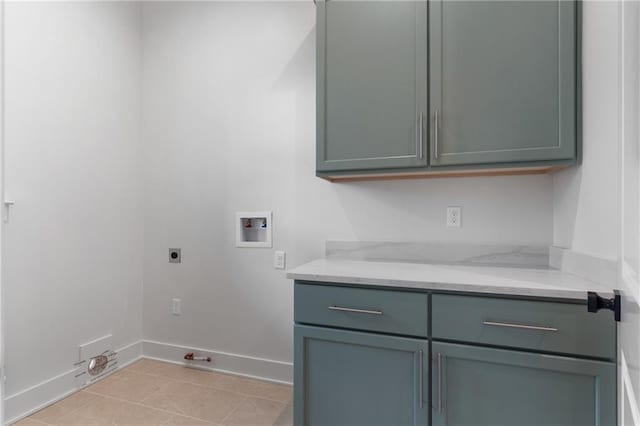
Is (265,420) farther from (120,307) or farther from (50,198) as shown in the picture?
(50,198)

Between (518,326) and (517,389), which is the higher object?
(518,326)

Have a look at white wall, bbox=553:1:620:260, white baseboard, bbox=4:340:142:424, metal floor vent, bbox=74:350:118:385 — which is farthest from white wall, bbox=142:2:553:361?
white baseboard, bbox=4:340:142:424

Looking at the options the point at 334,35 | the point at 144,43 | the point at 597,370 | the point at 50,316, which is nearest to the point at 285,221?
the point at 334,35

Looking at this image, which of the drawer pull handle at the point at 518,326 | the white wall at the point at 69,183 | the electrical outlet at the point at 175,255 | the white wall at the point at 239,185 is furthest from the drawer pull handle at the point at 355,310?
the white wall at the point at 69,183

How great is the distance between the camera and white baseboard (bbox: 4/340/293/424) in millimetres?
1838

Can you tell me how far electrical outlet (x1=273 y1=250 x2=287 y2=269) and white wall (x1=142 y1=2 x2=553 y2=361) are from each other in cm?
4

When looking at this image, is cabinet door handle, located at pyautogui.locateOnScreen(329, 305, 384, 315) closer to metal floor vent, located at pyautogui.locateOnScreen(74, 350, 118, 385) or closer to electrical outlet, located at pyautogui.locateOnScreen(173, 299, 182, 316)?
electrical outlet, located at pyautogui.locateOnScreen(173, 299, 182, 316)

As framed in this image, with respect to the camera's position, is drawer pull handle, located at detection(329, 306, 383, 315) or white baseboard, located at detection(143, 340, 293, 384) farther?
white baseboard, located at detection(143, 340, 293, 384)

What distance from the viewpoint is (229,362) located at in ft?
7.77

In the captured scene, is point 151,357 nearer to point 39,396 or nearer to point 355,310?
point 39,396

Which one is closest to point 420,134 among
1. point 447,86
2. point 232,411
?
point 447,86

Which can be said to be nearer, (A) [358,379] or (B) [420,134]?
(A) [358,379]

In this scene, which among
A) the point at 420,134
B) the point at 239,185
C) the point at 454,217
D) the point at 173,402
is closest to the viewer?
the point at 420,134

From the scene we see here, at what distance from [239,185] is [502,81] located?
5.57 ft
